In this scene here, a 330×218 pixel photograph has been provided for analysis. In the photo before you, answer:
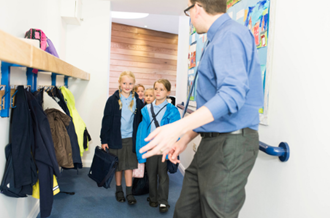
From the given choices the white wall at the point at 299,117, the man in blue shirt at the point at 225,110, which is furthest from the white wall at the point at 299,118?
the man in blue shirt at the point at 225,110

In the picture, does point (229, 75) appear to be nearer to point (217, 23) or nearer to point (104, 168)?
point (217, 23)

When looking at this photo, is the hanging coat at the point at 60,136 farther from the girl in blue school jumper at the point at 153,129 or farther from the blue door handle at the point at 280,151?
the blue door handle at the point at 280,151

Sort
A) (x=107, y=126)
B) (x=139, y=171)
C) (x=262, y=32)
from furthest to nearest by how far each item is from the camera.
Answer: (x=139, y=171)
(x=107, y=126)
(x=262, y=32)

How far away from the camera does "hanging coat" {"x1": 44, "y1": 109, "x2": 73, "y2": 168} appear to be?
193 centimetres

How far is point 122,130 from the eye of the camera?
244 centimetres

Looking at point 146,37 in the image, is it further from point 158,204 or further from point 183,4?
point 158,204

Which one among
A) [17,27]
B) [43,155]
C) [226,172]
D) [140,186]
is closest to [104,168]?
[140,186]

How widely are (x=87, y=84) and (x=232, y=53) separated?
2991mm

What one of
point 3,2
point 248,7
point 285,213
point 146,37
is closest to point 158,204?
point 285,213

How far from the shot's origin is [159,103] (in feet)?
8.07

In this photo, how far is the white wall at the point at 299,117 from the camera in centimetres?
94

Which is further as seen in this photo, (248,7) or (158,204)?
(158,204)

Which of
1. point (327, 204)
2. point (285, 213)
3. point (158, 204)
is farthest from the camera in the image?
point (158, 204)

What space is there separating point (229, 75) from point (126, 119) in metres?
1.83
